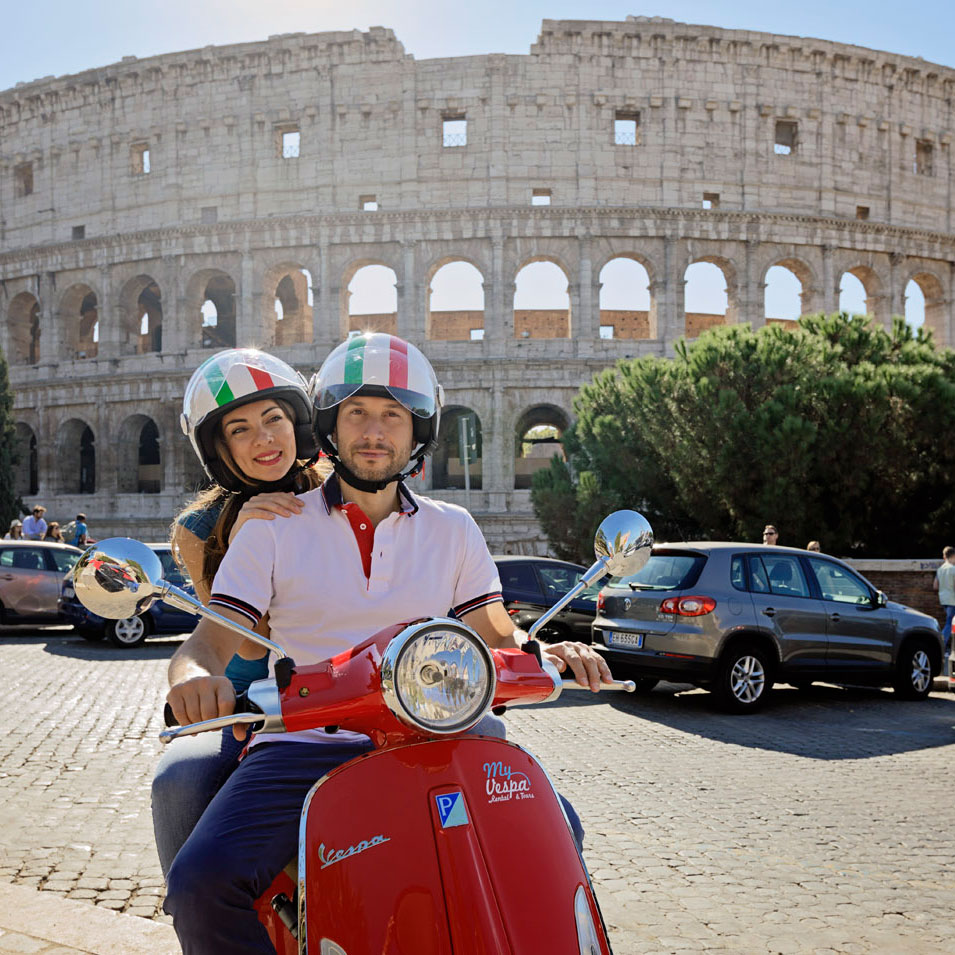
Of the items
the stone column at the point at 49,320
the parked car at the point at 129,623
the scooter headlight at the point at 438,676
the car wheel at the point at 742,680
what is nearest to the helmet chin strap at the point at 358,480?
the scooter headlight at the point at 438,676

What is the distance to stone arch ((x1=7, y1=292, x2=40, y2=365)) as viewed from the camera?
3634 cm

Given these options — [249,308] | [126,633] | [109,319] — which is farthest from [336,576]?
[109,319]

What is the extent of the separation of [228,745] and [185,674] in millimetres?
321

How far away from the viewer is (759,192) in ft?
106

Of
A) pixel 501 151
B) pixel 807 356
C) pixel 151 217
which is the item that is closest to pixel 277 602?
pixel 807 356

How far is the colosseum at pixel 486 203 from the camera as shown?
31.4 meters

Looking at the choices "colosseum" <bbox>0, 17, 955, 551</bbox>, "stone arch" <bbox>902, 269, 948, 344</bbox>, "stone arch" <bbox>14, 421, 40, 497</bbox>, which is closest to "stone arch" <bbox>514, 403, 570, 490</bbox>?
"colosseum" <bbox>0, 17, 955, 551</bbox>

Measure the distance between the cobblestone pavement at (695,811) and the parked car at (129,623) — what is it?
13.3 feet

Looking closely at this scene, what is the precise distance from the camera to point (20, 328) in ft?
121

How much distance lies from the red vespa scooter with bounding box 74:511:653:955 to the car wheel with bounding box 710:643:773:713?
6.98 meters

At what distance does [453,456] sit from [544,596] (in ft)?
71.6

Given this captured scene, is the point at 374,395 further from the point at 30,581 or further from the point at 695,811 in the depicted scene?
the point at 30,581

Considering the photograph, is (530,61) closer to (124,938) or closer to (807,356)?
(807,356)

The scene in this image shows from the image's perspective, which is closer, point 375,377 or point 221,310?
point 375,377
